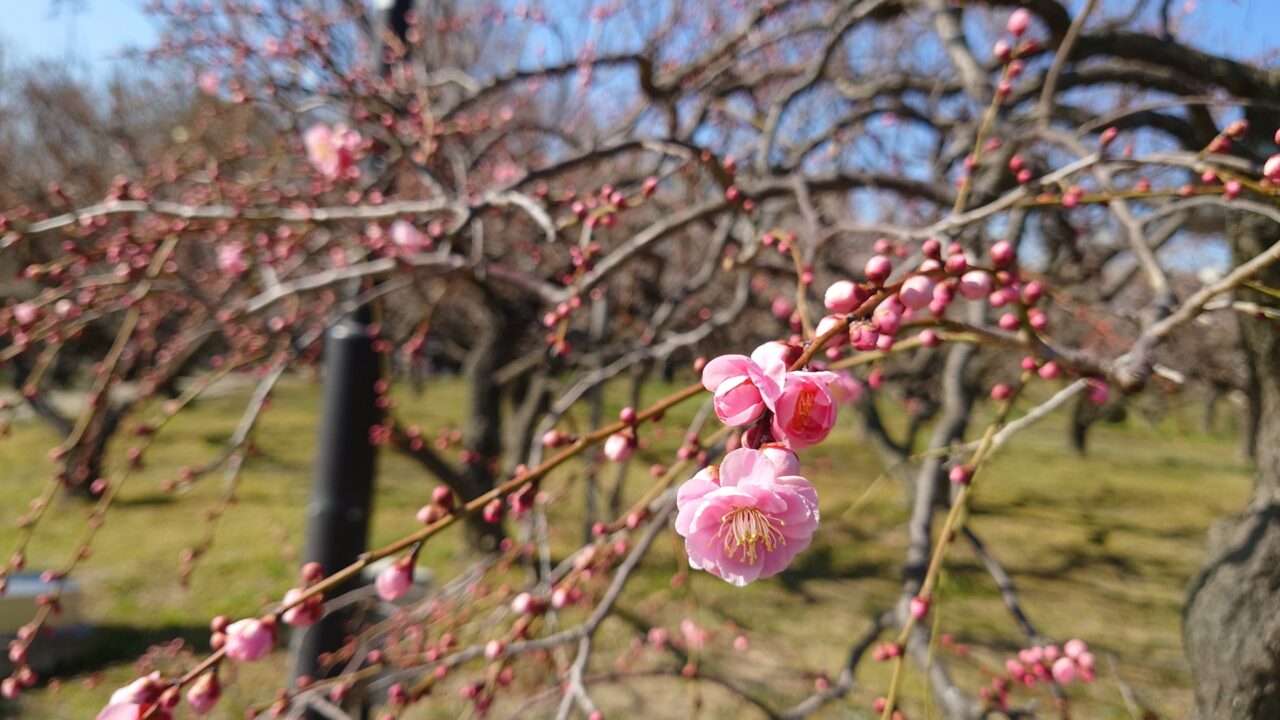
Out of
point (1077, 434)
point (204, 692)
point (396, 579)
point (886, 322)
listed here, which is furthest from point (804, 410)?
point (1077, 434)

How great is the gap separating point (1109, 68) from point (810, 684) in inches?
118

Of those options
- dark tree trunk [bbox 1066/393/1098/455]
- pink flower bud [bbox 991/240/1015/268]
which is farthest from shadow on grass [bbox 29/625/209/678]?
dark tree trunk [bbox 1066/393/1098/455]

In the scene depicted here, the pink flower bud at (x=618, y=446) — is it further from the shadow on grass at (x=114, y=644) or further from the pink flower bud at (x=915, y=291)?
the shadow on grass at (x=114, y=644)

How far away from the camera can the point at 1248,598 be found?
4.19 feet

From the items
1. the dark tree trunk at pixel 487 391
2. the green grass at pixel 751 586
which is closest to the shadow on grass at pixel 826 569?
the green grass at pixel 751 586

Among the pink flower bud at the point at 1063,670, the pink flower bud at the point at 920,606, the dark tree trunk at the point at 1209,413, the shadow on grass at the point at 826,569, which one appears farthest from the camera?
the dark tree trunk at the point at 1209,413

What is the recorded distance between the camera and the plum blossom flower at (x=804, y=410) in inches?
21.5

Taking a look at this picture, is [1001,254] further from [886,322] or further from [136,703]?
[136,703]

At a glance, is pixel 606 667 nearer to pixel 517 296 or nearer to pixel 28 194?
pixel 517 296

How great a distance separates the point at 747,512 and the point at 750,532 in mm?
23

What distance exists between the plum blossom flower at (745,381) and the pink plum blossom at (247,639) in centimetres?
61

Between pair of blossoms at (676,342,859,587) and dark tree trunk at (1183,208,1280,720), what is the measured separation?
103 centimetres

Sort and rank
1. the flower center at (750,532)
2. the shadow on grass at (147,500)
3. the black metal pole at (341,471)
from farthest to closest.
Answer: the shadow on grass at (147,500)
the black metal pole at (341,471)
the flower center at (750,532)

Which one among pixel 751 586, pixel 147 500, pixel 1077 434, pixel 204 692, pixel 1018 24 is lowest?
pixel 1077 434
